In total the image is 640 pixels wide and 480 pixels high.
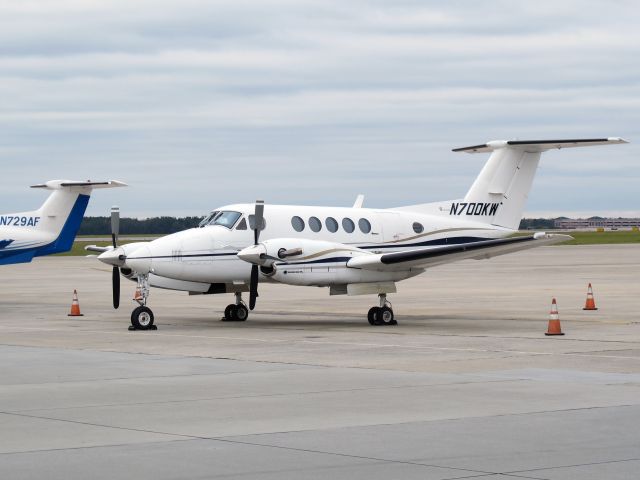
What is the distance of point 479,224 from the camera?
28266 millimetres

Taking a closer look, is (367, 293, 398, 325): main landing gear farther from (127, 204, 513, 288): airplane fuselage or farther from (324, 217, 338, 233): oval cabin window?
(324, 217, 338, 233): oval cabin window

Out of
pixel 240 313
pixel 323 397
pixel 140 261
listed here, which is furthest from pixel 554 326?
pixel 323 397

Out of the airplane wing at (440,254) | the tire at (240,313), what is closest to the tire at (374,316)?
the airplane wing at (440,254)

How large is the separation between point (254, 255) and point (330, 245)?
5.96ft

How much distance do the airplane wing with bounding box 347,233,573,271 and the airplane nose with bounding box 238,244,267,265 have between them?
1990 millimetres

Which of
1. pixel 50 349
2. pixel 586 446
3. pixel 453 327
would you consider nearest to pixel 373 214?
pixel 453 327

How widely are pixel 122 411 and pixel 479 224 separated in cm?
1747

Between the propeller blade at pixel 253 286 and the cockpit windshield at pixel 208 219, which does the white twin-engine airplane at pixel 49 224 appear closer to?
the cockpit windshield at pixel 208 219

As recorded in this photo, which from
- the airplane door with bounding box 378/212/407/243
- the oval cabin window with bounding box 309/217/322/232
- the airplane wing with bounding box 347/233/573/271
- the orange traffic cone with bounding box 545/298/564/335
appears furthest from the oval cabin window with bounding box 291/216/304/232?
the orange traffic cone with bounding box 545/298/564/335

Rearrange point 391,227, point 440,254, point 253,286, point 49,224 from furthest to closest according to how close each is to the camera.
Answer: point 49,224
point 391,227
point 253,286
point 440,254

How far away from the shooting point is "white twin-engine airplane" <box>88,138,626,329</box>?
80.0ft

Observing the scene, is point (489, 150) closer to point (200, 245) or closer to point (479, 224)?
point (479, 224)

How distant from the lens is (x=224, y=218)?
25719mm

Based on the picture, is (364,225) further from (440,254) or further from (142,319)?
(142,319)
